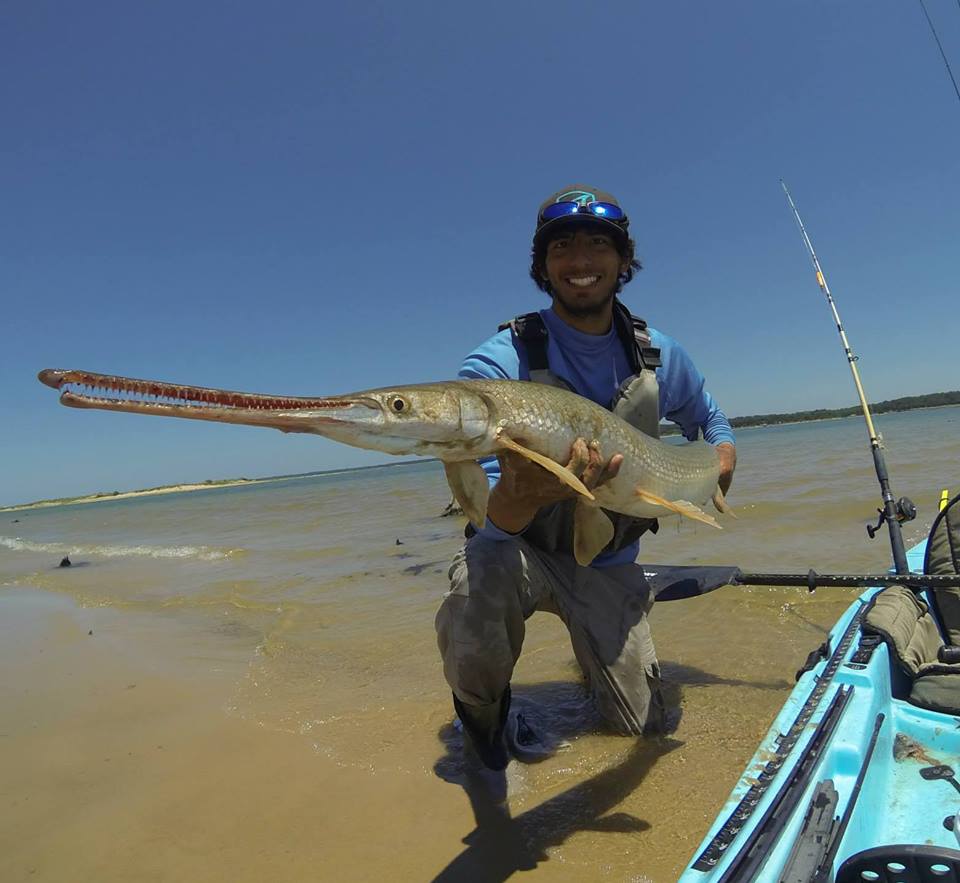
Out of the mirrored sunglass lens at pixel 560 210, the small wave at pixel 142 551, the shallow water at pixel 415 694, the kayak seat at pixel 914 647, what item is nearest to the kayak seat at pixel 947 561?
the kayak seat at pixel 914 647

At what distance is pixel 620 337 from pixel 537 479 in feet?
4.56

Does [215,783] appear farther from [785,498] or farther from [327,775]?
[785,498]

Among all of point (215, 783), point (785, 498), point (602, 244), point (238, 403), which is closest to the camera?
point (238, 403)

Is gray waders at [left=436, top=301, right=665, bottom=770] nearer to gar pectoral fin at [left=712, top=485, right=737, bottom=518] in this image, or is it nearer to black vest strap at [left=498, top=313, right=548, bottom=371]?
black vest strap at [left=498, top=313, right=548, bottom=371]

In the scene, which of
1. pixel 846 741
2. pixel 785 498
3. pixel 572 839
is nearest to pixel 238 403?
pixel 572 839

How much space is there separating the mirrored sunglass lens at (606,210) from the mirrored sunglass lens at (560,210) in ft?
0.30

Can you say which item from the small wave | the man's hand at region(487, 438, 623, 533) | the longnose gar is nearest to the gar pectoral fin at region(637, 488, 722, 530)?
the longnose gar

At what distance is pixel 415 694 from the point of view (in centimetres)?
416

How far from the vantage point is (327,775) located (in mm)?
3131

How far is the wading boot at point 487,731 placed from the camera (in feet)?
9.68

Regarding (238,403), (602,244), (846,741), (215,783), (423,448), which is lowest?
(215,783)

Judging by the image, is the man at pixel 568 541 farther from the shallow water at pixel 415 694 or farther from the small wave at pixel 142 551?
the small wave at pixel 142 551

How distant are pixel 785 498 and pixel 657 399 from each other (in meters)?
8.79

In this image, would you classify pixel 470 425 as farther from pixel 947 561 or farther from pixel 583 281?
pixel 947 561
